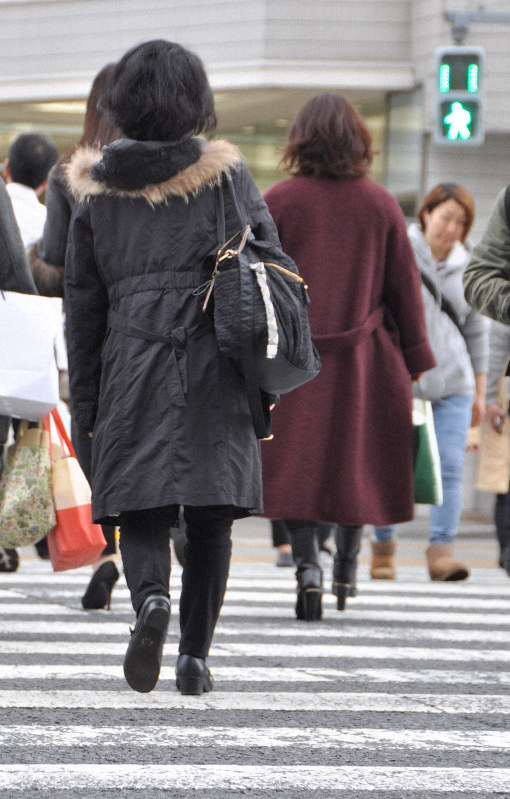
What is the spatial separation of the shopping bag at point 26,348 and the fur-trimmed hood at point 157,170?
2.91ft

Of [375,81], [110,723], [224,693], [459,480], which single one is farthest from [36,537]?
[375,81]

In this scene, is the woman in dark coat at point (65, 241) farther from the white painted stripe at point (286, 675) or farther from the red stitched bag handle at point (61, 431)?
the white painted stripe at point (286, 675)

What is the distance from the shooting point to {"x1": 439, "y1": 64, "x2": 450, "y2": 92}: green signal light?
1244 centimetres

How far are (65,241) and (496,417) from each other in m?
2.47

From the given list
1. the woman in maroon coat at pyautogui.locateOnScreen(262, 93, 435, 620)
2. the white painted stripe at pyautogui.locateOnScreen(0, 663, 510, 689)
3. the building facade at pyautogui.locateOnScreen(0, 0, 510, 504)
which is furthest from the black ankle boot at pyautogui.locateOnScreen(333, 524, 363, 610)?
the building facade at pyautogui.locateOnScreen(0, 0, 510, 504)

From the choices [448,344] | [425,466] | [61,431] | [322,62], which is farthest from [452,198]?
[322,62]

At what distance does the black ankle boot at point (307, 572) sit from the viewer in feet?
19.7

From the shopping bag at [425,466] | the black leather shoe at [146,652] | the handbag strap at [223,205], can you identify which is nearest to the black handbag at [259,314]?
the handbag strap at [223,205]

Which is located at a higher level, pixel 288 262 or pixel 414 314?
pixel 288 262

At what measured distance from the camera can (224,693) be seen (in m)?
4.38

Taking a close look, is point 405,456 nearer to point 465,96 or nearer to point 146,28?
point 465,96

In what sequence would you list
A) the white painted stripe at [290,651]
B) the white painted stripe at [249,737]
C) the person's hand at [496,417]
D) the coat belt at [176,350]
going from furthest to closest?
the person's hand at [496,417] → the white painted stripe at [290,651] → the coat belt at [176,350] → the white painted stripe at [249,737]

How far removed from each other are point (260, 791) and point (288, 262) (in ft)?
5.02

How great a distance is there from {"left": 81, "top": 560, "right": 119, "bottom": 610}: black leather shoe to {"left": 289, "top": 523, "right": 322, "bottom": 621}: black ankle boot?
72 centimetres
